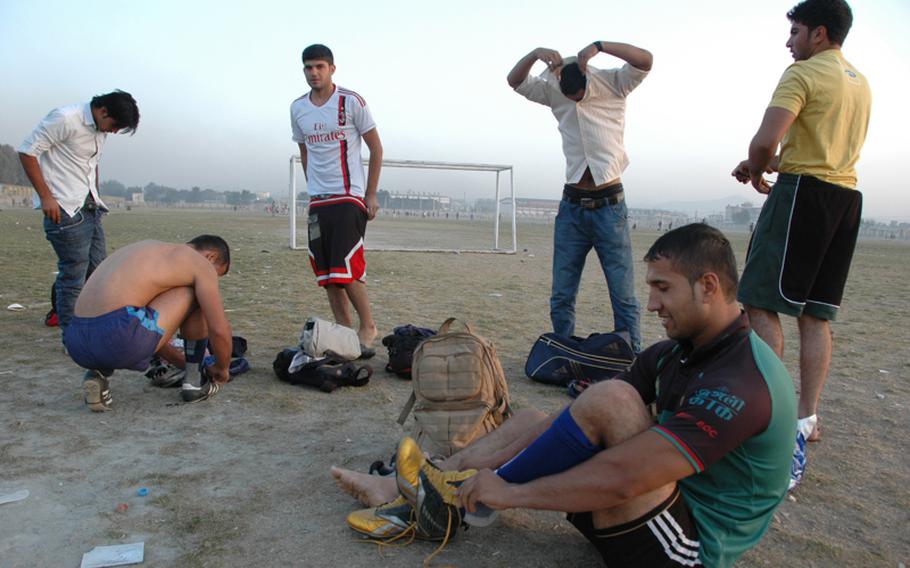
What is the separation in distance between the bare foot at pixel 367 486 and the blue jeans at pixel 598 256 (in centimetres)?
248

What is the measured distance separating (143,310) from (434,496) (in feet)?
6.80

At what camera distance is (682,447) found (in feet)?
5.55

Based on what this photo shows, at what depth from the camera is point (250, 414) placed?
360cm

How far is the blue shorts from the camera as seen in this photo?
10.9 ft

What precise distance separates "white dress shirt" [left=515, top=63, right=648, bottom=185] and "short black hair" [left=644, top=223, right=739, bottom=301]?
263cm

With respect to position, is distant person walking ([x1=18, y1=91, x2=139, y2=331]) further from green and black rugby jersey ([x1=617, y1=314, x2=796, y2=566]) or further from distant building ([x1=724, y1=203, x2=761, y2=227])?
distant building ([x1=724, y1=203, x2=761, y2=227])

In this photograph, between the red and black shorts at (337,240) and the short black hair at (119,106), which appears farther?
the red and black shorts at (337,240)

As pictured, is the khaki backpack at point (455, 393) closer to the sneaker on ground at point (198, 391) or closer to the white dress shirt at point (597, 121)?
the sneaker on ground at point (198, 391)

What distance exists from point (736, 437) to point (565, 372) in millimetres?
2599

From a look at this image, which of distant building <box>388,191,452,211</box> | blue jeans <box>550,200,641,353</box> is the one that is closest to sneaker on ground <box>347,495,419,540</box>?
blue jeans <box>550,200,641,353</box>

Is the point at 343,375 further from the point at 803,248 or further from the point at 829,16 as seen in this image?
the point at 829,16

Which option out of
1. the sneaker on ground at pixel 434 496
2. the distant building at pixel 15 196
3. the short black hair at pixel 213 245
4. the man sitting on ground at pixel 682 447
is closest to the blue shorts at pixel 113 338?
the short black hair at pixel 213 245

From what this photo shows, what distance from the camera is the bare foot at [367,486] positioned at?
8.22 ft

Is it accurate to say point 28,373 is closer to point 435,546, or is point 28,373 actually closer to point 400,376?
point 400,376
